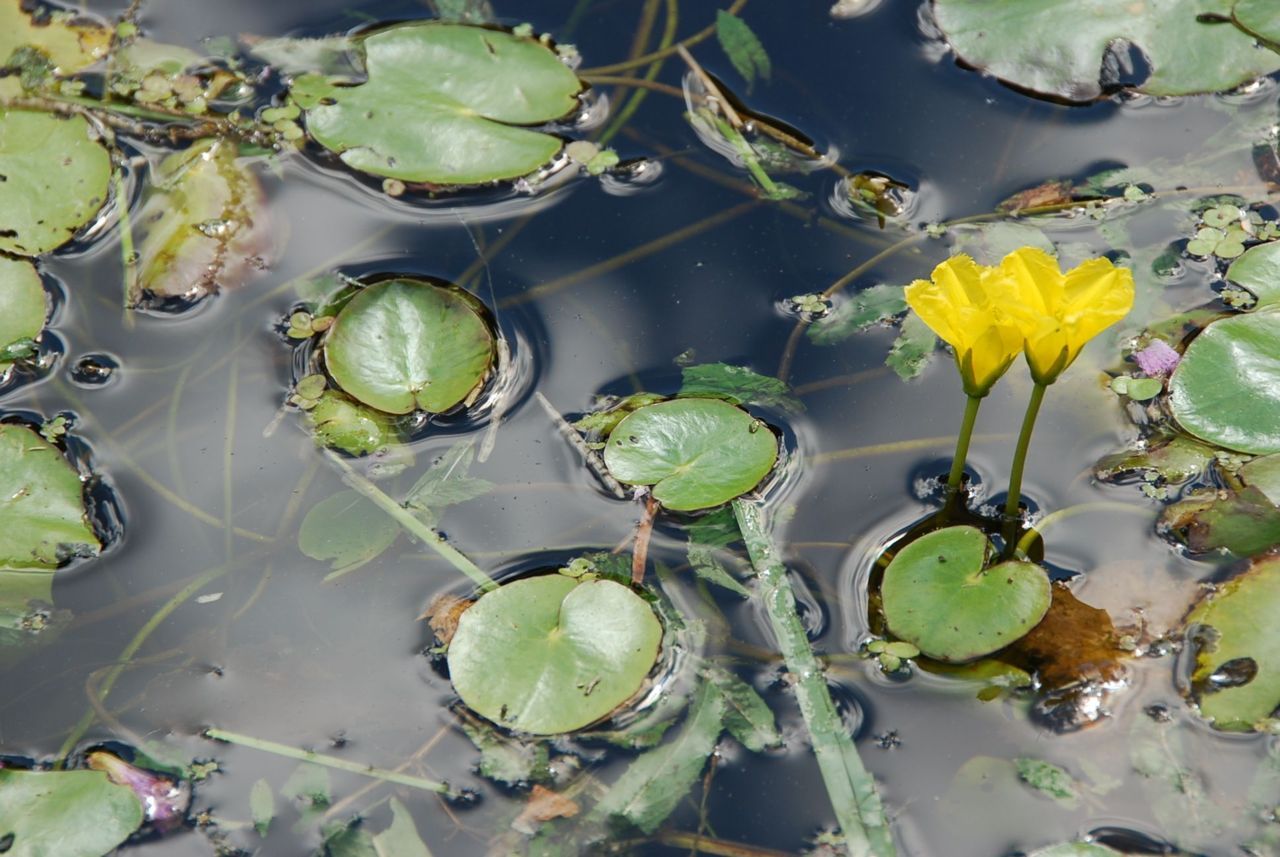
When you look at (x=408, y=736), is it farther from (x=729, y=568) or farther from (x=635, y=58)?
(x=635, y=58)

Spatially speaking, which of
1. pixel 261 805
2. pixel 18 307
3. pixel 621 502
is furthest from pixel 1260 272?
pixel 18 307

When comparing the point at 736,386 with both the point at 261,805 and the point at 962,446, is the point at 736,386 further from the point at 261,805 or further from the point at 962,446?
the point at 261,805

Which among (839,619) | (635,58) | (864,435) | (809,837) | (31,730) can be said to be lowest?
(31,730)

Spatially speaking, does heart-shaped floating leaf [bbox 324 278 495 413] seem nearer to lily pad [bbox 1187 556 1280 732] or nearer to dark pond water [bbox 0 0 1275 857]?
dark pond water [bbox 0 0 1275 857]

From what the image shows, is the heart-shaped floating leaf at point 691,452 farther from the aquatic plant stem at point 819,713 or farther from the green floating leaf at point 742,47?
the green floating leaf at point 742,47

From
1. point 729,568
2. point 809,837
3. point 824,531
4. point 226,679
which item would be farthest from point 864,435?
point 226,679

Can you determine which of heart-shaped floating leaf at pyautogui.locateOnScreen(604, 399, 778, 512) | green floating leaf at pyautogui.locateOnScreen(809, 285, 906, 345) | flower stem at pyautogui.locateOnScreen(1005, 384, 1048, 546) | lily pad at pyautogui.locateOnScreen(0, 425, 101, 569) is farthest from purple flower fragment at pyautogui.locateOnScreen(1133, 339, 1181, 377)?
lily pad at pyautogui.locateOnScreen(0, 425, 101, 569)
